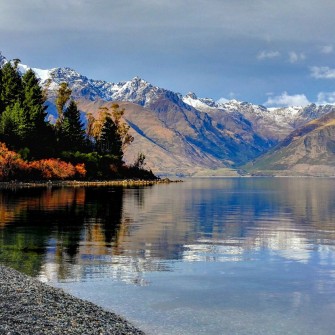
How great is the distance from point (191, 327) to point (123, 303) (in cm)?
506

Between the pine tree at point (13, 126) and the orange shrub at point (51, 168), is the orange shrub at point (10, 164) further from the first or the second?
the pine tree at point (13, 126)

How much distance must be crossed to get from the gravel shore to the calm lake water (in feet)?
5.43

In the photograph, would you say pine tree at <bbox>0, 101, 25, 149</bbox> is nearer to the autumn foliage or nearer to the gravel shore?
the autumn foliage

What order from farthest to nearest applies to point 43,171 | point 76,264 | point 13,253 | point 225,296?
point 43,171 < point 13,253 < point 76,264 < point 225,296

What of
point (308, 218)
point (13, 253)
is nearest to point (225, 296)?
point (13, 253)

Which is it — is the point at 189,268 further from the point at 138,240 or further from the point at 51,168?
the point at 51,168

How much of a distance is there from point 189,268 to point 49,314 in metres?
16.9

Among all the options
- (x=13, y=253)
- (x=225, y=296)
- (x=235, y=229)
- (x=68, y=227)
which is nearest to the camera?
(x=225, y=296)

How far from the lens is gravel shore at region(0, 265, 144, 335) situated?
20.4 meters

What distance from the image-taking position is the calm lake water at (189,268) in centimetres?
2517

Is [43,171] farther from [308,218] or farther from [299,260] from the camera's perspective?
[299,260]

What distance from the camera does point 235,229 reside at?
65812 mm

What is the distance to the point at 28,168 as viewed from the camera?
18025cm

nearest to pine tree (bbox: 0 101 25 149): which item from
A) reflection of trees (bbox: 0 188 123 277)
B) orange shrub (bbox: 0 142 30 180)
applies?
orange shrub (bbox: 0 142 30 180)
